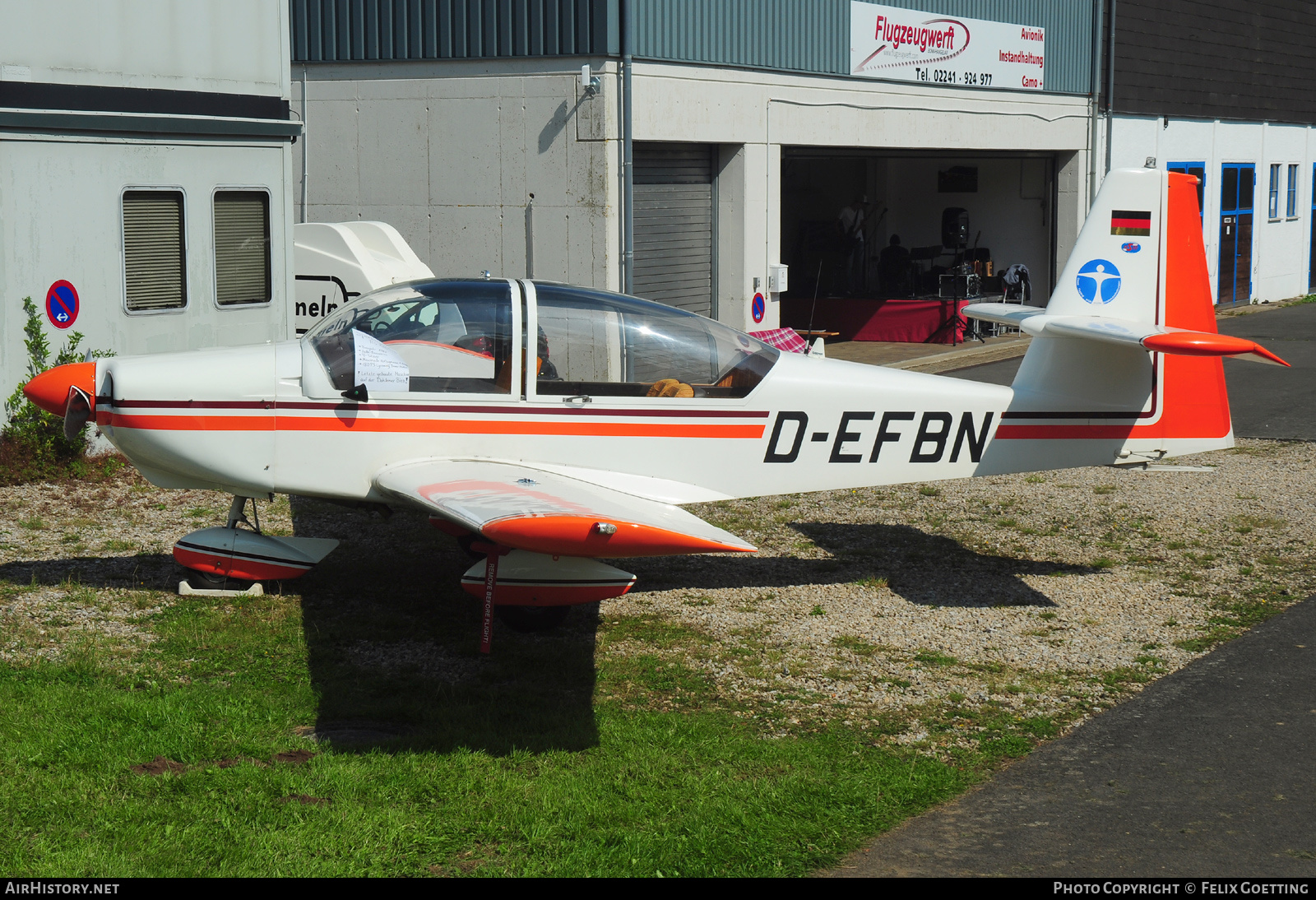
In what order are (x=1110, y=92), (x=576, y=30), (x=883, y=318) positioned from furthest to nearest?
(x=1110, y=92) → (x=883, y=318) → (x=576, y=30)

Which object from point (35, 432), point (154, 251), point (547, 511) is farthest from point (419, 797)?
point (154, 251)

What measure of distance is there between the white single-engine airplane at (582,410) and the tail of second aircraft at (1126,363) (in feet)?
0.05

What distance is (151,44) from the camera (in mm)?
10445

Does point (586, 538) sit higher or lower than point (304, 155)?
lower

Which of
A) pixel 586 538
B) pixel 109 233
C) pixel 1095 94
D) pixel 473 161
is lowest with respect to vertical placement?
pixel 586 538

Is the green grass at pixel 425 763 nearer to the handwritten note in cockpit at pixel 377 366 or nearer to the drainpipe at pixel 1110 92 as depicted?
the handwritten note in cockpit at pixel 377 366

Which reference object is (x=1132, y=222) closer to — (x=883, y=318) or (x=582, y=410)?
(x=582, y=410)

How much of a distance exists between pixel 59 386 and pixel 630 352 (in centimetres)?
298

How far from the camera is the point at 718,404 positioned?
6.95 metres

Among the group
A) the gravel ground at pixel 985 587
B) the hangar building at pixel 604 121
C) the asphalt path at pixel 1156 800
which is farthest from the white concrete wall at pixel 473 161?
the asphalt path at pixel 1156 800

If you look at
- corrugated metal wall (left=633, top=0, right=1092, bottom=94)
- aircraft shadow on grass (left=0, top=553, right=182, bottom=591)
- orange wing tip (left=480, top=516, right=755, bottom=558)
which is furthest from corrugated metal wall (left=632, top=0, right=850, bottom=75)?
orange wing tip (left=480, top=516, right=755, bottom=558)

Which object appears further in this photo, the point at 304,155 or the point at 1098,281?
the point at 304,155

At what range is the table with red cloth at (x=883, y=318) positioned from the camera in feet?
67.4

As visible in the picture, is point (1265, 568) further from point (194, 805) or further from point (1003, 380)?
point (1003, 380)
